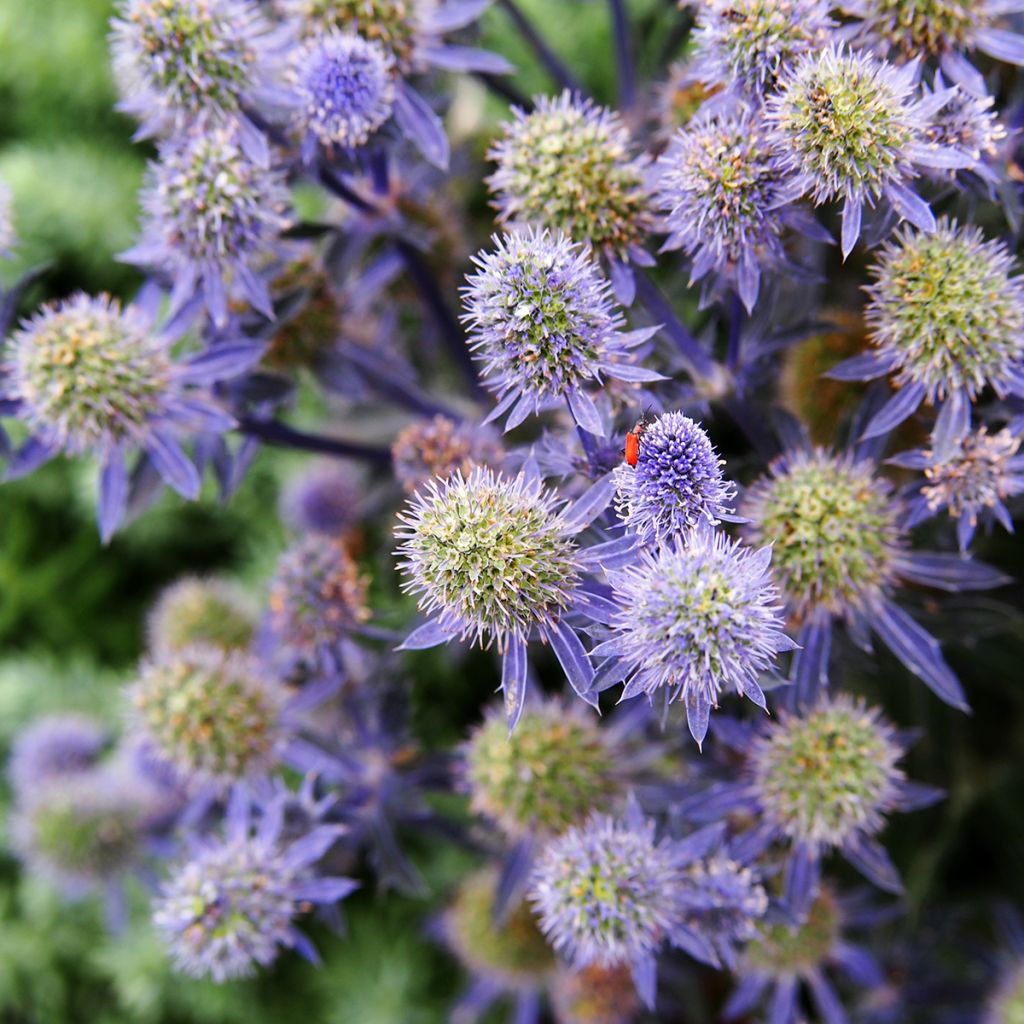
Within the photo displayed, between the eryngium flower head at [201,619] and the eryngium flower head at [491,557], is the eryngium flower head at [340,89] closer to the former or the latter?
the eryngium flower head at [491,557]

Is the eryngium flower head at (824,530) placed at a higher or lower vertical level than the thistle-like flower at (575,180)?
lower

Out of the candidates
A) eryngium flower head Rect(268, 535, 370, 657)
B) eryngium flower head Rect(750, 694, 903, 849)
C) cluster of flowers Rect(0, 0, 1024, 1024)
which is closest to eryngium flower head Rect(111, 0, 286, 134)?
cluster of flowers Rect(0, 0, 1024, 1024)

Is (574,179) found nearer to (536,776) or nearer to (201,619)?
(536,776)

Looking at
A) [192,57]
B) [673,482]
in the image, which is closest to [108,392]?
[192,57]

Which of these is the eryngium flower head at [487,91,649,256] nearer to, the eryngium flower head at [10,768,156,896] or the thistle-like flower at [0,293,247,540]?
the thistle-like flower at [0,293,247,540]

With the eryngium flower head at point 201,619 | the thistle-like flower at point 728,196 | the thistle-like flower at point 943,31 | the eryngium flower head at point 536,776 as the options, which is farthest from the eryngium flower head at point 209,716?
the thistle-like flower at point 943,31

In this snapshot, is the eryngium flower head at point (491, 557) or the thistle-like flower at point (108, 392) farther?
the thistle-like flower at point (108, 392)

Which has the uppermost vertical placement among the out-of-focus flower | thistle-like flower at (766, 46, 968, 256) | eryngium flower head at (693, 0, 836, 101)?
eryngium flower head at (693, 0, 836, 101)
